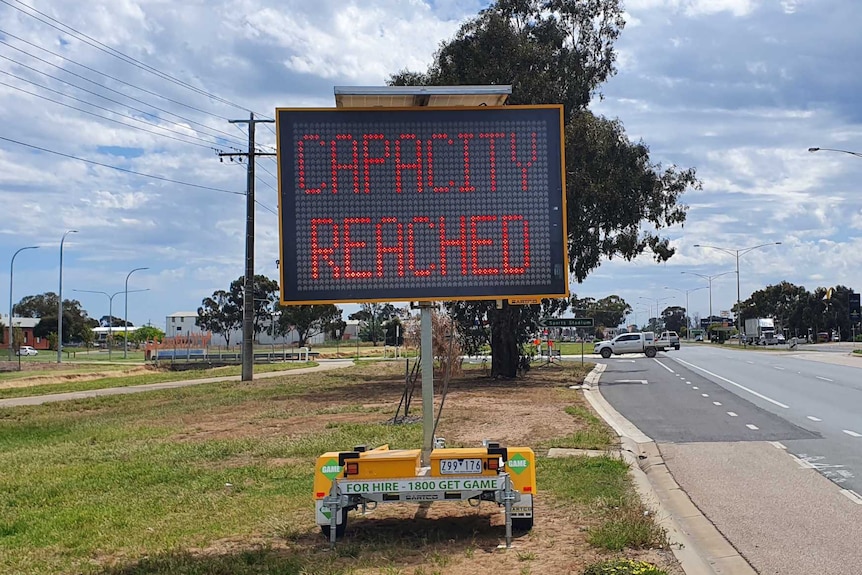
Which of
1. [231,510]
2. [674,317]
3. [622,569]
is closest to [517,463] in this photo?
[622,569]

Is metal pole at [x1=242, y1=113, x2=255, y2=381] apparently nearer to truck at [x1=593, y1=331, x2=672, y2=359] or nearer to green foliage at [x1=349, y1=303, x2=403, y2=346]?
truck at [x1=593, y1=331, x2=672, y2=359]

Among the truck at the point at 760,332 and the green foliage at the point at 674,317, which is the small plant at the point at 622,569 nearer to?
the truck at the point at 760,332

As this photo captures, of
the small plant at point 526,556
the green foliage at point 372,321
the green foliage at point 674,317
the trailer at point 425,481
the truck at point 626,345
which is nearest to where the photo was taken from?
the small plant at point 526,556

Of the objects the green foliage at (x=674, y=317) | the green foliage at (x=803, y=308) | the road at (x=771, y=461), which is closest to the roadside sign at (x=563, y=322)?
the road at (x=771, y=461)

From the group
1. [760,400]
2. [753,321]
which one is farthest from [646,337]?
[760,400]

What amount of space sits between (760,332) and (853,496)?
89538mm

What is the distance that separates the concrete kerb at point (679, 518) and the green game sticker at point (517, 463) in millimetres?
1258

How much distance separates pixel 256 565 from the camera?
644 cm

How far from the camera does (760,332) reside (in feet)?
307

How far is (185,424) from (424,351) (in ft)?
38.3

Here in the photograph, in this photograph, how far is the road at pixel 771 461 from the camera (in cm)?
725

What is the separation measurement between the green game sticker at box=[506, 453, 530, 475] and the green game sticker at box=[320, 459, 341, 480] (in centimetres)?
134

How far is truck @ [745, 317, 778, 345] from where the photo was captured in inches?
3654

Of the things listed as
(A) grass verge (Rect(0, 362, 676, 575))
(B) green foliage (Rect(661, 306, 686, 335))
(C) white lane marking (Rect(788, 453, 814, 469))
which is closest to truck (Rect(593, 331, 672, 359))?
(A) grass verge (Rect(0, 362, 676, 575))
